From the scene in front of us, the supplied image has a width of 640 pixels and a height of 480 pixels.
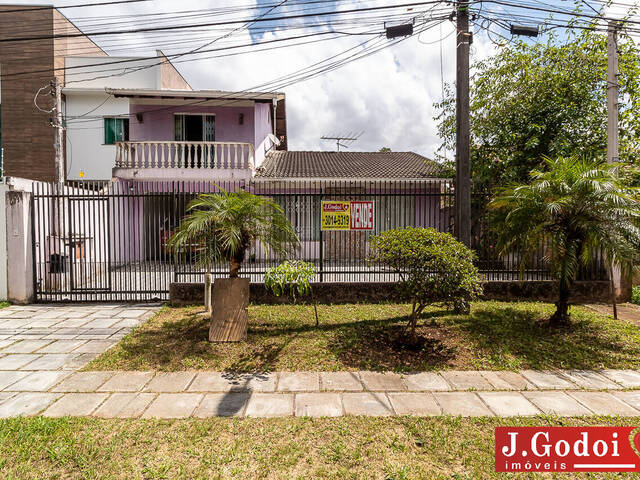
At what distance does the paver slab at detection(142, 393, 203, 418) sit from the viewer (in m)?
3.35

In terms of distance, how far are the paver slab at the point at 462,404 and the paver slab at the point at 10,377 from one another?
4.90 metres

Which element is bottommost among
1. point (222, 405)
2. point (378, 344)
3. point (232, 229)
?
point (222, 405)

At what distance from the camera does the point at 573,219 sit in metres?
5.41

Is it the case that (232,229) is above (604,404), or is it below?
above

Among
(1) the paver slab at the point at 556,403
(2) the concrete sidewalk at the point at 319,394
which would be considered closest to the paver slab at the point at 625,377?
(2) the concrete sidewalk at the point at 319,394

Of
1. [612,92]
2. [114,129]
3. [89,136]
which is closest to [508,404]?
[612,92]

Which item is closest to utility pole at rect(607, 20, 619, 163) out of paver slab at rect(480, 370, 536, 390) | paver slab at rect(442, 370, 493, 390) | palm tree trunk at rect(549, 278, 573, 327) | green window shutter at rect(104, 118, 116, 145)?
palm tree trunk at rect(549, 278, 573, 327)

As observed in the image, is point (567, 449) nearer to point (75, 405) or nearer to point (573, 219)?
point (573, 219)

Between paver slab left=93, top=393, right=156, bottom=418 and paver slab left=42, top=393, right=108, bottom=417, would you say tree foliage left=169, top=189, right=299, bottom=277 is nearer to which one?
paver slab left=93, top=393, right=156, bottom=418

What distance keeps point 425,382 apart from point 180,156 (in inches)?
505

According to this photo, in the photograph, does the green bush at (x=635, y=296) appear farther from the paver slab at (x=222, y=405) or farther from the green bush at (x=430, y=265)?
the paver slab at (x=222, y=405)

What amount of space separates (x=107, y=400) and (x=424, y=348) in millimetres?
4043

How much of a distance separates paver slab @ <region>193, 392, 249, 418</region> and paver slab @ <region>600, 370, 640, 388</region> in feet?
14.5

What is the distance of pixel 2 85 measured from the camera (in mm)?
15945
